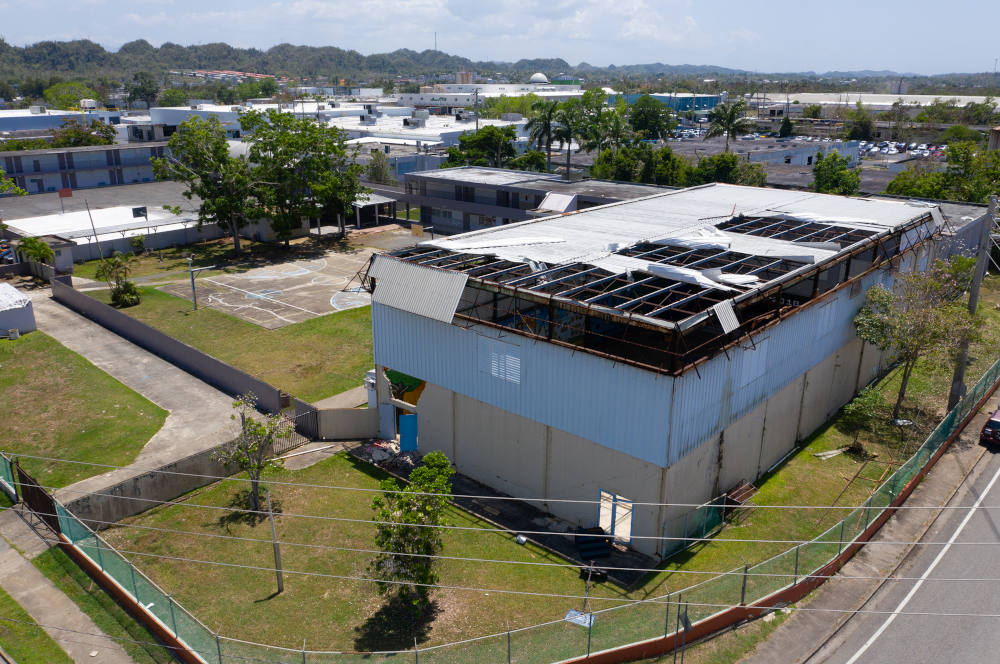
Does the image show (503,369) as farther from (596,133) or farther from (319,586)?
(596,133)

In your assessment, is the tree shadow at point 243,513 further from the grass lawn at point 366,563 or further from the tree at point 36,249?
the tree at point 36,249

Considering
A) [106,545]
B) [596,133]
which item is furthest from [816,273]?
[596,133]

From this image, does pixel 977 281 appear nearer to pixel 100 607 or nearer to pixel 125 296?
pixel 100 607

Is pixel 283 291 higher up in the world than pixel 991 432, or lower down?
higher up

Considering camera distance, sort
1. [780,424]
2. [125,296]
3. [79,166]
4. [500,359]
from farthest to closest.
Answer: [79,166], [125,296], [780,424], [500,359]

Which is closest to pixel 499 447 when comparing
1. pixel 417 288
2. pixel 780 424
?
pixel 417 288

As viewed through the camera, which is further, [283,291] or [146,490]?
[283,291]

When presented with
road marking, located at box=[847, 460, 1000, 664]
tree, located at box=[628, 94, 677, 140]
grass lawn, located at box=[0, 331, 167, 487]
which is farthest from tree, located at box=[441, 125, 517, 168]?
road marking, located at box=[847, 460, 1000, 664]
